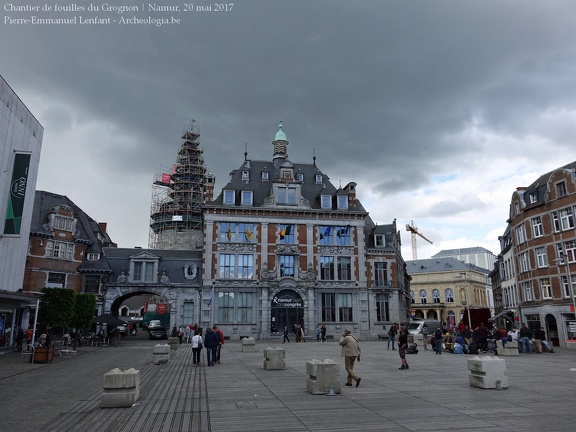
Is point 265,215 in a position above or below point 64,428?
above

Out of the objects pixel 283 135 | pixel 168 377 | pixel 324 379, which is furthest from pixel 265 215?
pixel 324 379

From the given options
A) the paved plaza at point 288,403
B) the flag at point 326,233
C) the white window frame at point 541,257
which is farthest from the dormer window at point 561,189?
the paved plaza at point 288,403

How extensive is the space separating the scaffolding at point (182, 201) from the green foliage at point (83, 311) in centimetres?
3805

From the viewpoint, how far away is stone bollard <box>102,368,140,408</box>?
11.2m

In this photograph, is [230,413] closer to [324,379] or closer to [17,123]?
[324,379]

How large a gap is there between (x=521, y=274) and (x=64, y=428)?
147ft

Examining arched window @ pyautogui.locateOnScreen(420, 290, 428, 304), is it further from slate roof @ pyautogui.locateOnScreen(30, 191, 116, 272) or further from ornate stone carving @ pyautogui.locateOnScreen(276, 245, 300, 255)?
slate roof @ pyautogui.locateOnScreen(30, 191, 116, 272)

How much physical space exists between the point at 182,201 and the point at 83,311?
145 ft

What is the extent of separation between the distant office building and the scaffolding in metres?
36.2

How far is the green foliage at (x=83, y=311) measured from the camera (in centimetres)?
3262

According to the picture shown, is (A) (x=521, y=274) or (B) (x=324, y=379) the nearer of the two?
(B) (x=324, y=379)

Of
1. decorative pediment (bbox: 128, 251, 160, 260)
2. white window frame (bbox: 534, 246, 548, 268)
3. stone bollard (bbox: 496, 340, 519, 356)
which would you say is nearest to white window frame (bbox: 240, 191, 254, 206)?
decorative pediment (bbox: 128, 251, 160, 260)

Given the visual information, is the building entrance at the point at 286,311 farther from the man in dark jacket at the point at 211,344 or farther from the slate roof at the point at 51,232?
the man in dark jacket at the point at 211,344

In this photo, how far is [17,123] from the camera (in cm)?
3447
